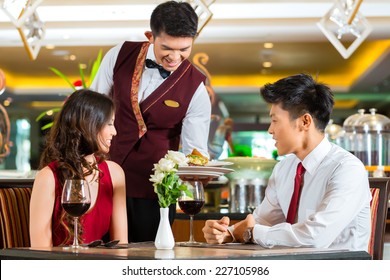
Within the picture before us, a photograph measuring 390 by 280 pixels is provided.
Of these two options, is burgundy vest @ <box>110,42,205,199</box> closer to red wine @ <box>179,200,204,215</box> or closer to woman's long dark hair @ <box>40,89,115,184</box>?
woman's long dark hair @ <box>40,89,115,184</box>

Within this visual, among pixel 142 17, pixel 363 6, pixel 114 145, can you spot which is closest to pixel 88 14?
pixel 142 17

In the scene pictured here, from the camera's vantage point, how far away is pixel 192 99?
3225mm

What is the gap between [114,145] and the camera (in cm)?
319

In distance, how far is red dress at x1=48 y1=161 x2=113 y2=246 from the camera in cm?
253

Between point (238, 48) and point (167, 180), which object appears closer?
point (167, 180)

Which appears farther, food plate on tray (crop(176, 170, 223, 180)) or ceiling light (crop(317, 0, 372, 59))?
ceiling light (crop(317, 0, 372, 59))

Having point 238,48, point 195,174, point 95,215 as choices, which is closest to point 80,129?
point 95,215

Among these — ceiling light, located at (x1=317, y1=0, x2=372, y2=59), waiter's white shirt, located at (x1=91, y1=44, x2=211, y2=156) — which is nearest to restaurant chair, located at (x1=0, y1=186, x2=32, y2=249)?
waiter's white shirt, located at (x1=91, y1=44, x2=211, y2=156)

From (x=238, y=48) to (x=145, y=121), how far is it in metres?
7.83

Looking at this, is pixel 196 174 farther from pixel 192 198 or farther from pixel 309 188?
pixel 309 188

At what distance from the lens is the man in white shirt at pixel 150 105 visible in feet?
9.96
